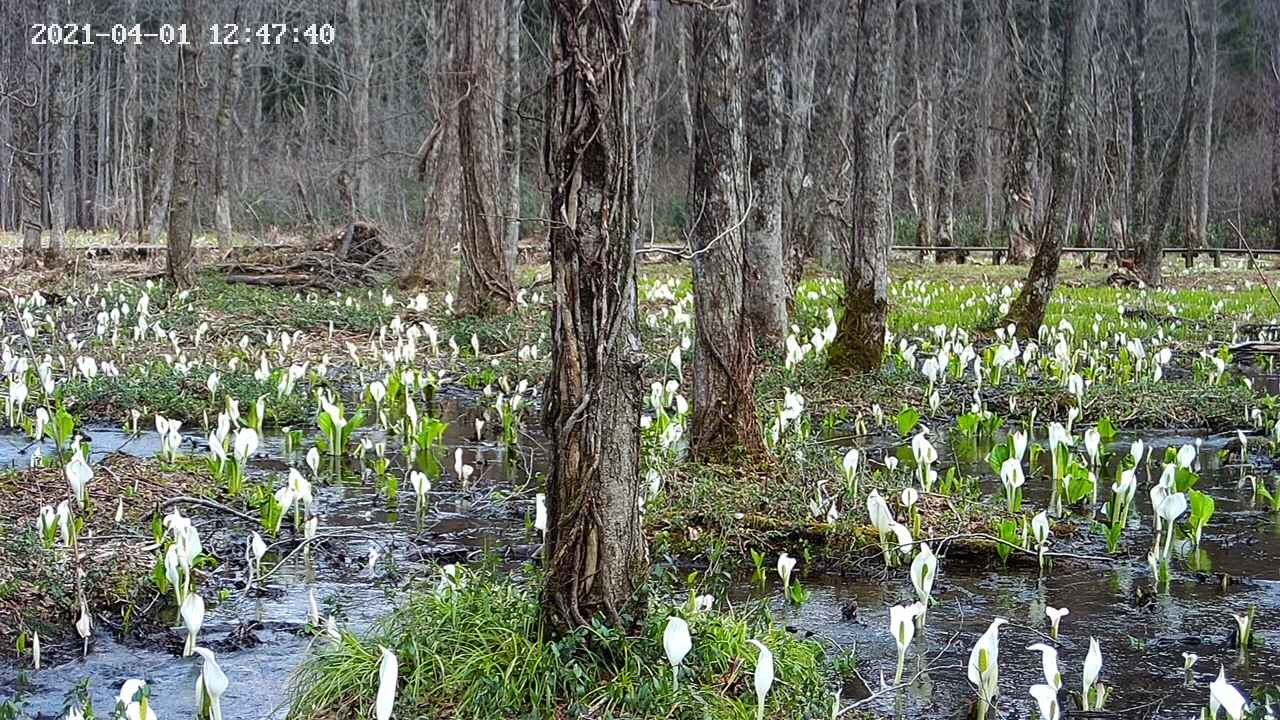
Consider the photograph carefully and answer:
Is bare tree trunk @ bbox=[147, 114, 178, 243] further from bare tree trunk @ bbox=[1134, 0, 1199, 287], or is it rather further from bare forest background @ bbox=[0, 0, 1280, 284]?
bare tree trunk @ bbox=[1134, 0, 1199, 287]

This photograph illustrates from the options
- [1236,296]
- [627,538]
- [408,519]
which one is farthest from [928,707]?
[1236,296]

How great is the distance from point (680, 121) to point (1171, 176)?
18068 mm

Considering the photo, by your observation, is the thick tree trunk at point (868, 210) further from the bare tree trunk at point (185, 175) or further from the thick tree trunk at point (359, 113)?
the thick tree trunk at point (359, 113)

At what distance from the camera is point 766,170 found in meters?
9.68

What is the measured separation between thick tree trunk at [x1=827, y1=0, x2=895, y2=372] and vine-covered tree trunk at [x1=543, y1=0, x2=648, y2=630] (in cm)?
624

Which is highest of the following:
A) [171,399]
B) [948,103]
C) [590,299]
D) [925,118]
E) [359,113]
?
[948,103]

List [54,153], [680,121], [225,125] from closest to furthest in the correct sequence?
1. [54,153]
2. [225,125]
3. [680,121]

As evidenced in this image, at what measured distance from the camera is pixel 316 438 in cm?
875

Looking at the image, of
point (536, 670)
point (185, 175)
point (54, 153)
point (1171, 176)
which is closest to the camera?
A: point (536, 670)

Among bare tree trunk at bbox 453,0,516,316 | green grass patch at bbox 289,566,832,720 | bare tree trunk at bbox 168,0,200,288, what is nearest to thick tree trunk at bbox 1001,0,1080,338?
bare tree trunk at bbox 453,0,516,316

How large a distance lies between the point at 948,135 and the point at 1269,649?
31594 millimetres

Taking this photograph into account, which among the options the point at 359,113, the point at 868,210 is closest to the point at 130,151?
the point at 359,113

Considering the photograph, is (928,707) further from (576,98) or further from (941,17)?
(941,17)

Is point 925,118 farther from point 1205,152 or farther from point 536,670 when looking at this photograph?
point 536,670
